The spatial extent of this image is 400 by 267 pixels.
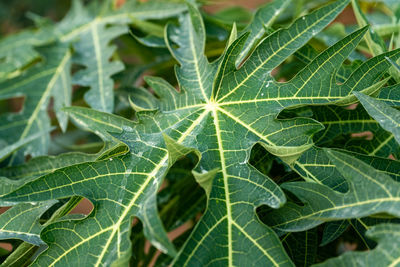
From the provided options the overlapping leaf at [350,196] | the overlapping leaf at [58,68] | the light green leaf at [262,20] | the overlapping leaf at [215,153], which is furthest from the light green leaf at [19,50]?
the overlapping leaf at [350,196]

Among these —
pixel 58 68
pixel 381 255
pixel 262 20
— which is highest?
pixel 58 68

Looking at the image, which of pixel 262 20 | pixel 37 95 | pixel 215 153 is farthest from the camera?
pixel 37 95

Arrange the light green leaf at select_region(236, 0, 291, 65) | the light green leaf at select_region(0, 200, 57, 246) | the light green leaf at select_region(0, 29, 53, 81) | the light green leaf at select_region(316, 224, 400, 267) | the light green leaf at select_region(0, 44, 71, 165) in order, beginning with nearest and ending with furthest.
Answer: the light green leaf at select_region(316, 224, 400, 267) → the light green leaf at select_region(0, 200, 57, 246) → the light green leaf at select_region(236, 0, 291, 65) → the light green leaf at select_region(0, 44, 71, 165) → the light green leaf at select_region(0, 29, 53, 81)

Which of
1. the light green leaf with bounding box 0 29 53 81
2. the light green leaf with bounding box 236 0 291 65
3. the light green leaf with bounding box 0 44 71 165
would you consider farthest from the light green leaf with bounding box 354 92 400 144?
the light green leaf with bounding box 0 29 53 81

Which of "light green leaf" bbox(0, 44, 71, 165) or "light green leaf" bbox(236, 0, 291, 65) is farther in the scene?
"light green leaf" bbox(0, 44, 71, 165)

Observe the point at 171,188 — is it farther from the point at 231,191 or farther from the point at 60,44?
the point at 60,44

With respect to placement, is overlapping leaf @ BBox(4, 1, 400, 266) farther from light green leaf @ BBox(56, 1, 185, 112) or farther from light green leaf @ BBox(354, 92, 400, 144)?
light green leaf @ BBox(56, 1, 185, 112)

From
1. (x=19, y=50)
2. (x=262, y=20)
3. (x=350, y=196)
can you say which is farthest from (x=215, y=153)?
(x=19, y=50)

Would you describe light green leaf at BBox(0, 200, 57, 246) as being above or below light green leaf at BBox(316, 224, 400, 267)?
above

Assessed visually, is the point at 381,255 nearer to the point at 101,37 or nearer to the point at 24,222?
the point at 24,222
